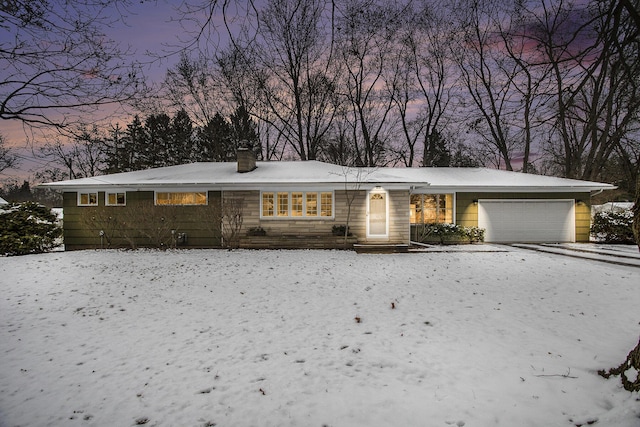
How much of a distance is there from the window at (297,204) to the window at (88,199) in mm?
7290

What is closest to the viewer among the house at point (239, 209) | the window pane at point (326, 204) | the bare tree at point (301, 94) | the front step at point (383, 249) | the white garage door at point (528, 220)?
the front step at point (383, 249)

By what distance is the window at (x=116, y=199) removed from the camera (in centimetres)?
1374

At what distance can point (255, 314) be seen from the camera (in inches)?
222

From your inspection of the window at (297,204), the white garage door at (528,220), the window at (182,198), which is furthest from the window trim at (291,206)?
the white garage door at (528,220)

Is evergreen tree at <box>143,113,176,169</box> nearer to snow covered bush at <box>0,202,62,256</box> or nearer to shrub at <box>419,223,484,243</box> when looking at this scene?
snow covered bush at <box>0,202,62,256</box>

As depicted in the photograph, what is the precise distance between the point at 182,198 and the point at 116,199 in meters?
2.89

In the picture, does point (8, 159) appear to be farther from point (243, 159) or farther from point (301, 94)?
point (301, 94)

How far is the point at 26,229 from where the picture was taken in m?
12.4

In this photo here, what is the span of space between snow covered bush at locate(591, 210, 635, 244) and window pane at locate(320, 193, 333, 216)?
1298 centimetres

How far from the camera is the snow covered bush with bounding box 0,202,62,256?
11980mm

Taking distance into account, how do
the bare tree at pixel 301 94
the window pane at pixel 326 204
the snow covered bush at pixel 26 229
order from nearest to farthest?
1. the snow covered bush at pixel 26 229
2. the window pane at pixel 326 204
3. the bare tree at pixel 301 94

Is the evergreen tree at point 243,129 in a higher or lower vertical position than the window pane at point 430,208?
higher

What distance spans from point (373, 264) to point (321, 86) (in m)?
16.8

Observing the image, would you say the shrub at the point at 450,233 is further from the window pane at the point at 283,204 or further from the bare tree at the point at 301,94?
the bare tree at the point at 301,94
